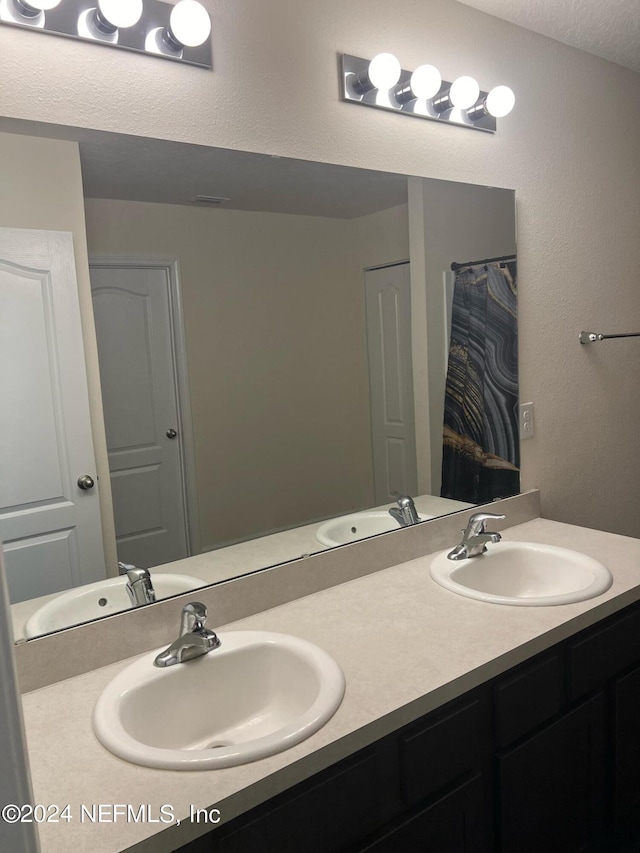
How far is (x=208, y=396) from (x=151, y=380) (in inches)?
6.0

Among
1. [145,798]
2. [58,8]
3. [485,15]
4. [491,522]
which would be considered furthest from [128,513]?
A: [485,15]

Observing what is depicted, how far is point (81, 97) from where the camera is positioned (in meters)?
1.32

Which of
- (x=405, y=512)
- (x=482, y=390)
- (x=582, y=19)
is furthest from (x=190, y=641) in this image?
(x=582, y=19)

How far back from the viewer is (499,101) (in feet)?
6.43

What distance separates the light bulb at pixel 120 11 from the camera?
4.28 feet

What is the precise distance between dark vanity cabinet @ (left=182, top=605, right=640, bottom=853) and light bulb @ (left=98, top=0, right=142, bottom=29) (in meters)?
1.47

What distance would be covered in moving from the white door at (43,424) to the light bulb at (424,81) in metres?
1.09

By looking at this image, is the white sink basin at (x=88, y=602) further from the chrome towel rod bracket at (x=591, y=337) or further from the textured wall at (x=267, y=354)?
the chrome towel rod bracket at (x=591, y=337)

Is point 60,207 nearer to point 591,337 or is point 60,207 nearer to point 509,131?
point 509,131

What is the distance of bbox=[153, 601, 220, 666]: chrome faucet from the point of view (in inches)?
50.3

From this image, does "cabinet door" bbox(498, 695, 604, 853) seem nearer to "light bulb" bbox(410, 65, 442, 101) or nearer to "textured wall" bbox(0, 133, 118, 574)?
"textured wall" bbox(0, 133, 118, 574)

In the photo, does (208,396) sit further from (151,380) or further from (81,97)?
(81,97)

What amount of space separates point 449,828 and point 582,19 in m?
2.32

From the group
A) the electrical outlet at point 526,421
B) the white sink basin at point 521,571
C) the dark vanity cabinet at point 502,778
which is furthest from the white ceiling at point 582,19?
the dark vanity cabinet at point 502,778
